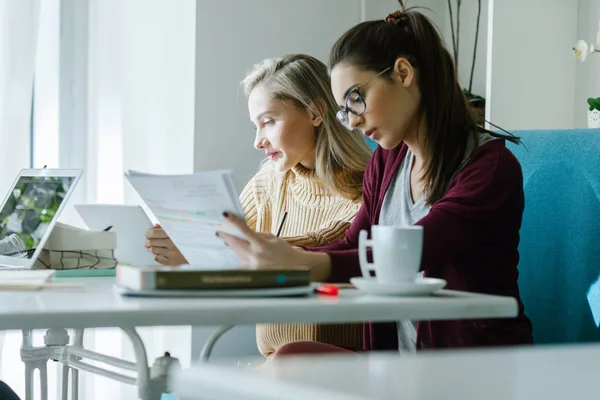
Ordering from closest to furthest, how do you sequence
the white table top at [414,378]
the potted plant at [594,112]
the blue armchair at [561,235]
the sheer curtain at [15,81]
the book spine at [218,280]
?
the white table top at [414,378] → the book spine at [218,280] → the blue armchair at [561,235] → the potted plant at [594,112] → the sheer curtain at [15,81]

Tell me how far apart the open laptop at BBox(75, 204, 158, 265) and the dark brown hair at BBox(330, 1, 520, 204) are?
1.61 ft

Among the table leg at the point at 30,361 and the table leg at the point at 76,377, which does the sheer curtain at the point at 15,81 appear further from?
the table leg at the point at 30,361

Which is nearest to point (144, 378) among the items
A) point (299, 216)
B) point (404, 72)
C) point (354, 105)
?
point (354, 105)

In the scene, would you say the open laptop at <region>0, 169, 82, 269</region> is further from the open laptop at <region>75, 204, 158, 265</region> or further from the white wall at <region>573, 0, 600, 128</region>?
the white wall at <region>573, 0, 600, 128</region>

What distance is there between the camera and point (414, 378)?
448 mm

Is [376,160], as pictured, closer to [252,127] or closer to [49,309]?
[49,309]

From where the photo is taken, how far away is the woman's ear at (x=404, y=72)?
1.69 meters

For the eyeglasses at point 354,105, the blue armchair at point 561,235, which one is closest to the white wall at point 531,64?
the blue armchair at point 561,235

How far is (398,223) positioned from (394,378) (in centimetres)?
133

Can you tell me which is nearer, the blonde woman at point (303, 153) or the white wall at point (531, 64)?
the blonde woman at point (303, 153)

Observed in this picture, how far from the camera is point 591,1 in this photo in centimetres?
303

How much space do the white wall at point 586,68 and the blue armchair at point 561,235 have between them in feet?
3.46

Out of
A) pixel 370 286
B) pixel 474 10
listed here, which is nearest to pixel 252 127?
pixel 474 10

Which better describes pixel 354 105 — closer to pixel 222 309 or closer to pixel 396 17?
pixel 396 17
